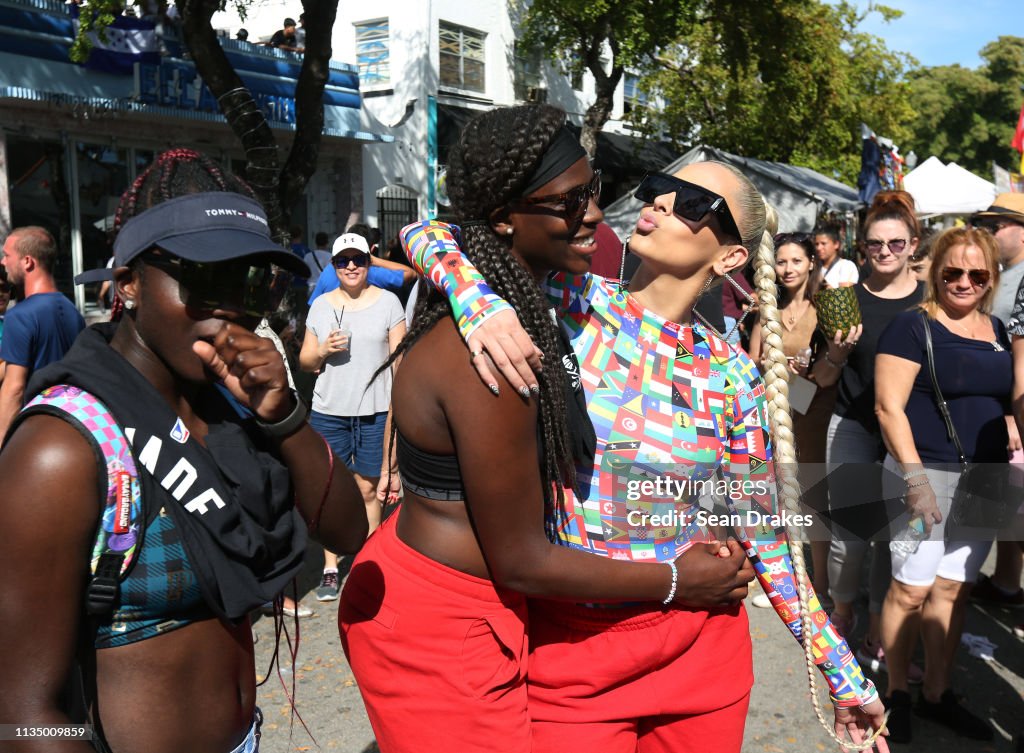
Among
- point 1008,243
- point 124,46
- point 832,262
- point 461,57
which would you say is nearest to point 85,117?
point 124,46

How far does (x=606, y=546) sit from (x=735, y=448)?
1.46 feet

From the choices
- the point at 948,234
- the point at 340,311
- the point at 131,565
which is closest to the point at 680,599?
the point at 131,565

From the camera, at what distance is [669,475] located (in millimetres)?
2084

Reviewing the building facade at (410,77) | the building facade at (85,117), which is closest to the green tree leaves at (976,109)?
the building facade at (410,77)

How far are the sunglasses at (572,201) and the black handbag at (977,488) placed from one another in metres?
2.52

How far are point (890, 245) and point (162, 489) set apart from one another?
4.11 meters

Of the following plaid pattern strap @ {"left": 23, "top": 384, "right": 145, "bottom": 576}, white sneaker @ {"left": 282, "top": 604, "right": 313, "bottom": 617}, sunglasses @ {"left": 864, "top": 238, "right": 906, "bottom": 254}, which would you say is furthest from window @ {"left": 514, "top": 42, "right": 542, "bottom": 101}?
plaid pattern strap @ {"left": 23, "top": 384, "right": 145, "bottom": 576}

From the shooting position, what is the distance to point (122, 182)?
13922 millimetres

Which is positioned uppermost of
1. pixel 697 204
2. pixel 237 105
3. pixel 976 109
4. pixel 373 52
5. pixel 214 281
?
pixel 976 109

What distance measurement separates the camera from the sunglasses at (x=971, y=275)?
381 centimetres

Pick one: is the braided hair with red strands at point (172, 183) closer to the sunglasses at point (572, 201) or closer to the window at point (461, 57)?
the sunglasses at point (572, 201)

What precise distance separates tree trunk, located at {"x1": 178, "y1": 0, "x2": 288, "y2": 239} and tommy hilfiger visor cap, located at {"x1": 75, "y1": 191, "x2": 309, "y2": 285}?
7552mm

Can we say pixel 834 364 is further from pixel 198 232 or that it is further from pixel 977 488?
pixel 198 232

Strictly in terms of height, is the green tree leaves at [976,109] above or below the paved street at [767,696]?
above
